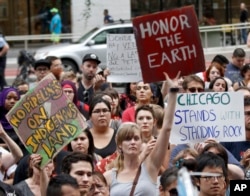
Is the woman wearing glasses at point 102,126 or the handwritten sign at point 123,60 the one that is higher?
the handwritten sign at point 123,60

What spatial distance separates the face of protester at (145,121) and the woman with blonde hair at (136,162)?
4.21 feet

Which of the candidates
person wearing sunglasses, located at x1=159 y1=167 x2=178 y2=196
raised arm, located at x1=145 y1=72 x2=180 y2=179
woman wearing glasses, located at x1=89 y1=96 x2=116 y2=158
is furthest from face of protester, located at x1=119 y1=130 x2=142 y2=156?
woman wearing glasses, located at x1=89 y1=96 x2=116 y2=158

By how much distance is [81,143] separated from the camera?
9258mm

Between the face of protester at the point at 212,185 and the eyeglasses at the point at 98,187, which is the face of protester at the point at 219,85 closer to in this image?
the eyeglasses at the point at 98,187

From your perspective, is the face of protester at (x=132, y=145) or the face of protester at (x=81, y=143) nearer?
the face of protester at (x=132, y=145)

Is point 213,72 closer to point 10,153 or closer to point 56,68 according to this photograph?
point 56,68

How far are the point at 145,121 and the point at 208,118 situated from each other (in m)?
0.62

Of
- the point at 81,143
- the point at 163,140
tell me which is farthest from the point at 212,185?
the point at 81,143

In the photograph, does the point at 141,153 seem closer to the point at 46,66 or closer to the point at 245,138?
the point at 245,138

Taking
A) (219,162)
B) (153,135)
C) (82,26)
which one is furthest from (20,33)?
(219,162)

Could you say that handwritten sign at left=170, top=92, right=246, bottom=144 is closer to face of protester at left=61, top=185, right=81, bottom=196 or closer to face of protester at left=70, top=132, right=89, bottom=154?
face of protester at left=70, top=132, right=89, bottom=154

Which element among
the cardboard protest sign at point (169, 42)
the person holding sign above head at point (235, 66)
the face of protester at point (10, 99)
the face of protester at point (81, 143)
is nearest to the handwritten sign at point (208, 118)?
the cardboard protest sign at point (169, 42)

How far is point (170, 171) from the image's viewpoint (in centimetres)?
737

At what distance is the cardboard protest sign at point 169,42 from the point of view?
903 cm
